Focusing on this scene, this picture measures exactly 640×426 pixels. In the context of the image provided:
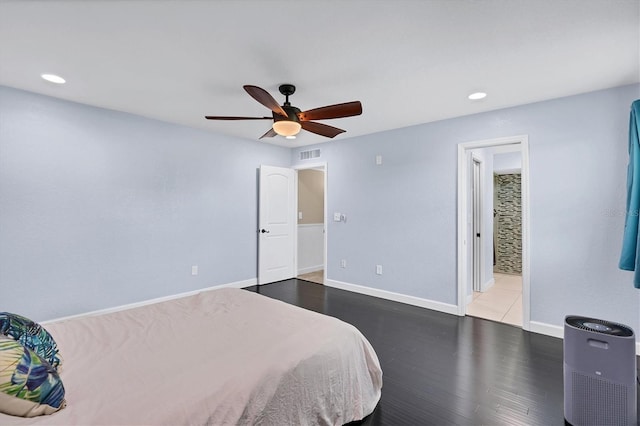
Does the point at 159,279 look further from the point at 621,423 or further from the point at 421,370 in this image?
the point at 621,423

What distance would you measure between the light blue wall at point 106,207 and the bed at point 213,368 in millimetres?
1883

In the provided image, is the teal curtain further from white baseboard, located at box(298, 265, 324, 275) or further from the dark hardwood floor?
white baseboard, located at box(298, 265, 324, 275)

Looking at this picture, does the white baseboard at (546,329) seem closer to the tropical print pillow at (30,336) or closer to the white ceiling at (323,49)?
the white ceiling at (323,49)

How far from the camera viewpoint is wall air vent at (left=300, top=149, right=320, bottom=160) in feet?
17.6

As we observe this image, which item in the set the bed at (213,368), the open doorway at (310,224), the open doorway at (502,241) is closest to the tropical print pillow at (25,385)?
the bed at (213,368)

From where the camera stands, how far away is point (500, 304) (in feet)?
13.8

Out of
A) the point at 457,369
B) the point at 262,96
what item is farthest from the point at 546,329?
the point at 262,96

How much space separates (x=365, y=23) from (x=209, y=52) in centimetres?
118

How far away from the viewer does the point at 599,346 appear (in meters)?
1.76

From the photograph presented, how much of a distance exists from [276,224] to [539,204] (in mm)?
3805

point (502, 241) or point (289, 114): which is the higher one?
point (289, 114)

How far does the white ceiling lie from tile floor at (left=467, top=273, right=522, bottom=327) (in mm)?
2519

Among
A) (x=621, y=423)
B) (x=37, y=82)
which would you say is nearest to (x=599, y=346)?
(x=621, y=423)

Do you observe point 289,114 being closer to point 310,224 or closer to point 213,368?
point 213,368
